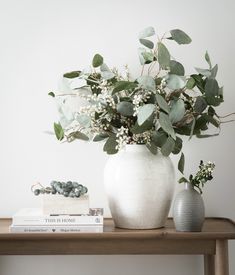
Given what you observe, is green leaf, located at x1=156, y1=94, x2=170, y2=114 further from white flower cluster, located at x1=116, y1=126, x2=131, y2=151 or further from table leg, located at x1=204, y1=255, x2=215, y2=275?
table leg, located at x1=204, y1=255, x2=215, y2=275

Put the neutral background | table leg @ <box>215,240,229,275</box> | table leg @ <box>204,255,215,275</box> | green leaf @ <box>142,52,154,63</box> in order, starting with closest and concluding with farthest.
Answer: table leg @ <box>215,240,229,275</box> → table leg @ <box>204,255,215,275</box> → green leaf @ <box>142,52,154,63</box> → the neutral background

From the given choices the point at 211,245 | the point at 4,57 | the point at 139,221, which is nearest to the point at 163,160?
the point at 139,221

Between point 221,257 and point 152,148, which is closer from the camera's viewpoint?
point 221,257

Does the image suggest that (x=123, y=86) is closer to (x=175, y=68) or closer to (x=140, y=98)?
(x=140, y=98)

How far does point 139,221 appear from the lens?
1.79m

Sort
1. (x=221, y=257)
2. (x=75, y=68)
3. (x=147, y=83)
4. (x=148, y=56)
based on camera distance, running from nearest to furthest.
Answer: (x=221, y=257) < (x=147, y=83) < (x=148, y=56) < (x=75, y=68)

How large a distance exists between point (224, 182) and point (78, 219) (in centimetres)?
70

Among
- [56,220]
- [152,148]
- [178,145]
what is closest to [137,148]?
[152,148]

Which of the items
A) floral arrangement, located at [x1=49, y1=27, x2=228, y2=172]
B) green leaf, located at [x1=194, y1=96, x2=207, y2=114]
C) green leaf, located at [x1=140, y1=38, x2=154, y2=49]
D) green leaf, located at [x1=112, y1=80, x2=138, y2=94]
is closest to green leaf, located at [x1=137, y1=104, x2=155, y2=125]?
floral arrangement, located at [x1=49, y1=27, x2=228, y2=172]

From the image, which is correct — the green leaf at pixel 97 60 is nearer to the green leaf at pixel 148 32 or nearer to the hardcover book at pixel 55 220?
the green leaf at pixel 148 32

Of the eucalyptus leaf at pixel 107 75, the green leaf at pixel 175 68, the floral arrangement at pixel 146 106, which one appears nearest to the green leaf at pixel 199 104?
the floral arrangement at pixel 146 106

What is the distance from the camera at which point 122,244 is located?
1.67 meters

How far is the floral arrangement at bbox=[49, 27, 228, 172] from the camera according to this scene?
1.77 metres

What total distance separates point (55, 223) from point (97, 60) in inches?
25.4
